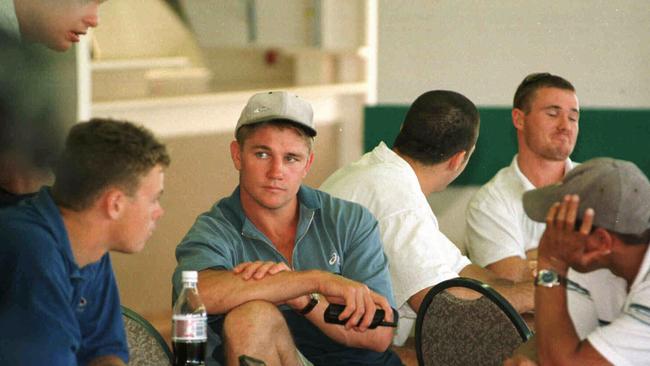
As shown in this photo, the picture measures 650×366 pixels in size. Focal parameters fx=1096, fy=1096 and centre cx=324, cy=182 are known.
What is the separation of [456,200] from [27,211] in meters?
1.66

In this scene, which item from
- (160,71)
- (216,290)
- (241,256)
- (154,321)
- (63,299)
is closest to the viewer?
(63,299)

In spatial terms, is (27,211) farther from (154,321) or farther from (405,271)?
(154,321)

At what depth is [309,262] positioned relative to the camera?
87.9 inches

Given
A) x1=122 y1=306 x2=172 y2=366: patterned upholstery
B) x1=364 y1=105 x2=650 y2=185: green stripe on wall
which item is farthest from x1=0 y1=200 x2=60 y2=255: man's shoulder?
x1=364 y1=105 x2=650 y2=185: green stripe on wall

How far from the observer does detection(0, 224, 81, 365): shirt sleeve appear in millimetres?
1540

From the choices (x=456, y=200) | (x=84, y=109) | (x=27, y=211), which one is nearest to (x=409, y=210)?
(x=456, y=200)

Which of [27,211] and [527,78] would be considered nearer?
[27,211]

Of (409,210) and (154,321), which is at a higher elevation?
(409,210)

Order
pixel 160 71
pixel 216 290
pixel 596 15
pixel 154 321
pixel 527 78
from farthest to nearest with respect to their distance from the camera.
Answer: pixel 160 71 < pixel 154 321 < pixel 596 15 < pixel 527 78 < pixel 216 290

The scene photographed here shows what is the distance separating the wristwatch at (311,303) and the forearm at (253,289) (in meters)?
0.08

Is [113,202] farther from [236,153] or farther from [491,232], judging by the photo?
[491,232]

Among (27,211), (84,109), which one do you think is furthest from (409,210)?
(84,109)

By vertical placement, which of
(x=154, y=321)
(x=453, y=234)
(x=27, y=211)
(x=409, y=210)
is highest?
(x=27, y=211)

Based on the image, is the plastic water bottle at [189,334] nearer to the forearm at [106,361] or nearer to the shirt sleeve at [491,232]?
the forearm at [106,361]
